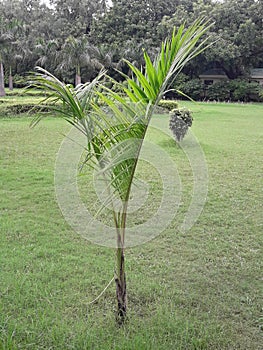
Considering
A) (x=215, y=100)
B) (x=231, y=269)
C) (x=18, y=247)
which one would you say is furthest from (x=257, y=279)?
(x=215, y=100)

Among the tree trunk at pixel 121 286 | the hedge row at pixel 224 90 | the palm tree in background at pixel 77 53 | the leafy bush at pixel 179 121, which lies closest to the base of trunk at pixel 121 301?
the tree trunk at pixel 121 286

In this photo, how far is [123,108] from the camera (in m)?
1.79

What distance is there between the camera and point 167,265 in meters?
2.79

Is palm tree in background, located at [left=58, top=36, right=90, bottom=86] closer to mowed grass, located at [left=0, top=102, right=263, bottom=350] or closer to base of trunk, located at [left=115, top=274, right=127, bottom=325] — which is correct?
mowed grass, located at [left=0, top=102, right=263, bottom=350]

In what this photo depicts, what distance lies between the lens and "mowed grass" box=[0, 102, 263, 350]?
1.99 m

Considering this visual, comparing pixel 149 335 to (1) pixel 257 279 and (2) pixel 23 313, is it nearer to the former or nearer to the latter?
(2) pixel 23 313

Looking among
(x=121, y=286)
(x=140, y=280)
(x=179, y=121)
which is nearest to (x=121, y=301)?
(x=121, y=286)

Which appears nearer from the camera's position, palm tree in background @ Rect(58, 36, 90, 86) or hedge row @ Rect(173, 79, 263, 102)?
palm tree in background @ Rect(58, 36, 90, 86)

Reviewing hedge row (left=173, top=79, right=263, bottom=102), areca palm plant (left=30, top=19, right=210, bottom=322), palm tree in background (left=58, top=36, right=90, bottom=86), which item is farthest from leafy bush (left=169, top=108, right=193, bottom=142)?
hedge row (left=173, top=79, right=263, bottom=102)

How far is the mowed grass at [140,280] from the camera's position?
199 cm

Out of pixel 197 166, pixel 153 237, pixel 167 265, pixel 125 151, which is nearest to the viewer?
pixel 125 151

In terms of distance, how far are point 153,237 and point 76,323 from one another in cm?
136

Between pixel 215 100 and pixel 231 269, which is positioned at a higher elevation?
pixel 215 100

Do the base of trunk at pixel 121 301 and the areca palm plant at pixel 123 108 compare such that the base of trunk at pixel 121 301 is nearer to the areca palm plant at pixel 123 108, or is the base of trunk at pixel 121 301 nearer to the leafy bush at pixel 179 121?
the areca palm plant at pixel 123 108
